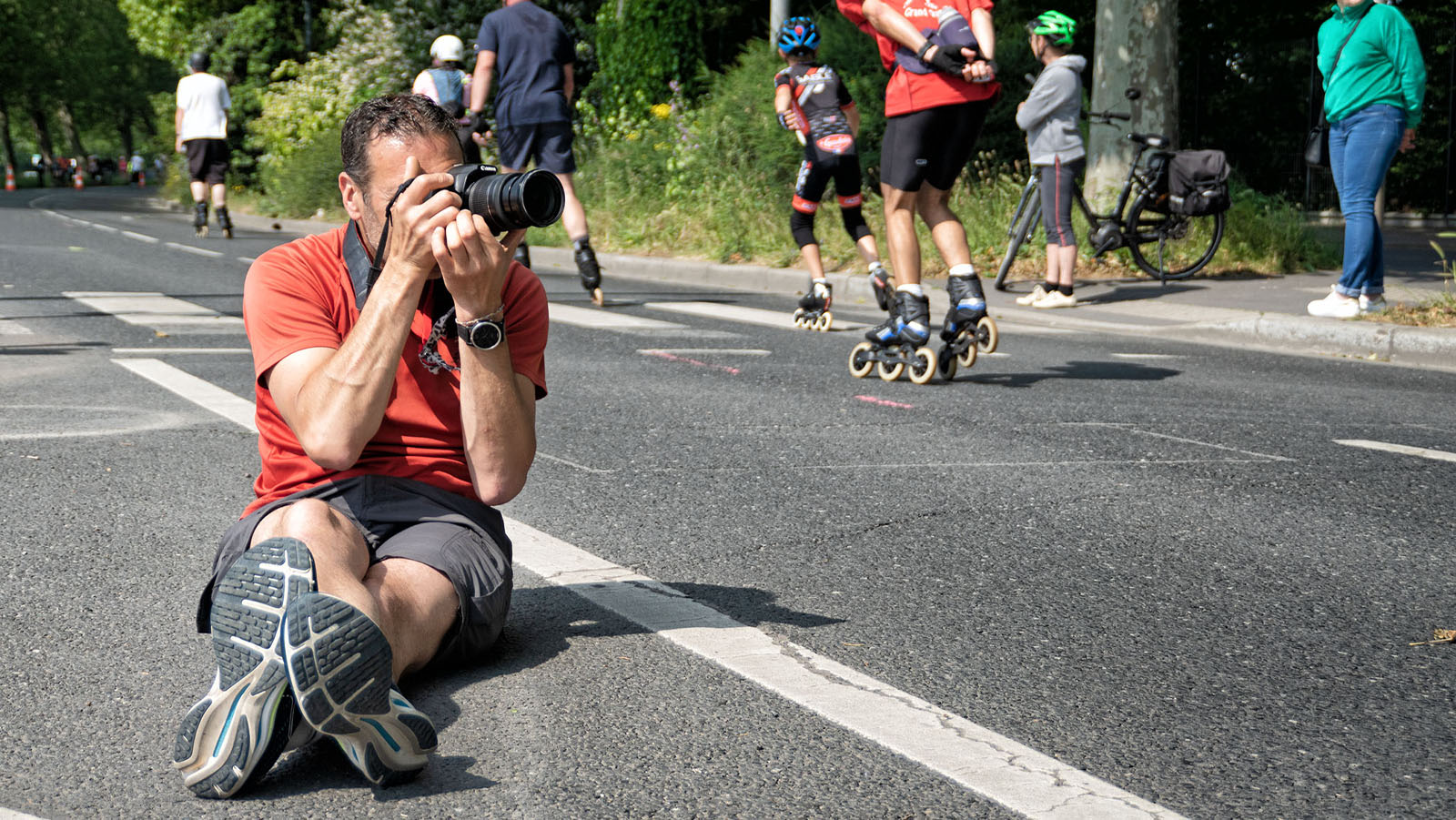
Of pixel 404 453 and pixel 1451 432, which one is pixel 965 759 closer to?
pixel 404 453

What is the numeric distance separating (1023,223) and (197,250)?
897 cm

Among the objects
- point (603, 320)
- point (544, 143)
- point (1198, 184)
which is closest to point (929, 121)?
point (603, 320)

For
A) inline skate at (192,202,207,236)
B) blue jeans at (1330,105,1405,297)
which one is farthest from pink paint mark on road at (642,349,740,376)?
inline skate at (192,202,207,236)

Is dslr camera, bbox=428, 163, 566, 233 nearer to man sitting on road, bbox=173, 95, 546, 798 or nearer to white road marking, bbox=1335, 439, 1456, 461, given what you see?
man sitting on road, bbox=173, 95, 546, 798

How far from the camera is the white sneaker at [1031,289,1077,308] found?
10.5 metres

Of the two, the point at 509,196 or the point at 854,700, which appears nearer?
the point at 509,196

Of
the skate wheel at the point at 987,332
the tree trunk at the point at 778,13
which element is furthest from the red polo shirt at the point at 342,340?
the tree trunk at the point at 778,13

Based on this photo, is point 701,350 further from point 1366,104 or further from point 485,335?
point 485,335

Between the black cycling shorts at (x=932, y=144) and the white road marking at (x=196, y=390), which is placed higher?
the black cycling shorts at (x=932, y=144)

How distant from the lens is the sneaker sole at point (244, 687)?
2201 millimetres

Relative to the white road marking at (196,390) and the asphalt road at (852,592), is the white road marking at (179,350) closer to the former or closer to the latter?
the white road marking at (196,390)

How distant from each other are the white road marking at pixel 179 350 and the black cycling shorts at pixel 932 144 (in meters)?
3.41

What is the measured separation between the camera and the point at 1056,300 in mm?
10492

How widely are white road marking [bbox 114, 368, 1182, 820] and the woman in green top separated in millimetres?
6689
